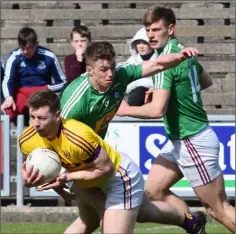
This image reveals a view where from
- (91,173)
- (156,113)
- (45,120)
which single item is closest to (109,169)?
(91,173)

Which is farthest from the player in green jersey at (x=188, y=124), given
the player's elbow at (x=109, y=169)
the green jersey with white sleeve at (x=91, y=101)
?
the player's elbow at (x=109, y=169)

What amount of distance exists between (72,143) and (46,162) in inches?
8.6

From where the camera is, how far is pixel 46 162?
6.62m

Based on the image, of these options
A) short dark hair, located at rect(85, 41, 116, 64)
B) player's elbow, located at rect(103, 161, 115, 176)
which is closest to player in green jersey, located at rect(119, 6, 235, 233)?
short dark hair, located at rect(85, 41, 116, 64)

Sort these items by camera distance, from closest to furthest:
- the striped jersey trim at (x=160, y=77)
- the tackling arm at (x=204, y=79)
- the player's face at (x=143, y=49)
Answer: the striped jersey trim at (x=160, y=77) → the tackling arm at (x=204, y=79) → the player's face at (x=143, y=49)

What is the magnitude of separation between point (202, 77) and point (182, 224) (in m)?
1.26

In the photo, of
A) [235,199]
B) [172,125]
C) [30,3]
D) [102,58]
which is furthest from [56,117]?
[30,3]

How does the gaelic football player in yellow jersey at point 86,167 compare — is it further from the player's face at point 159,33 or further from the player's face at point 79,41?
the player's face at point 79,41

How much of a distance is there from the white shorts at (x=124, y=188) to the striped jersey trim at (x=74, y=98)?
0.54 meters

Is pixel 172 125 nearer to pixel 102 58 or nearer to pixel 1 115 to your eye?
pixel 102 58

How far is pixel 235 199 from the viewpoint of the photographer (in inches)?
430

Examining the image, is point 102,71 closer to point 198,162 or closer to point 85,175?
point 85,175

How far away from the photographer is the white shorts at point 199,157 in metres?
7.91

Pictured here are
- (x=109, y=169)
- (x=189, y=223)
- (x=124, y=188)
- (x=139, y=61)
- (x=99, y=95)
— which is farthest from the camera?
(x=139, y=61)
